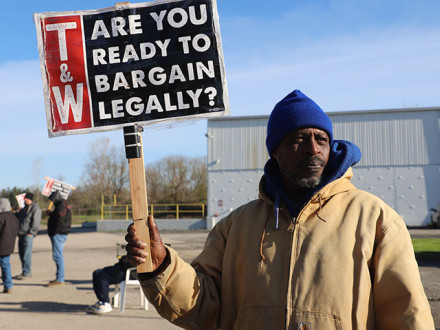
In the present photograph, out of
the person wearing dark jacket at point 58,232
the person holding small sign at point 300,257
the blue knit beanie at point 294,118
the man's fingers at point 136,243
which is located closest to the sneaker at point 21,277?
the person wearing dark jacket at point 58,232

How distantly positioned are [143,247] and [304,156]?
35.5 inches

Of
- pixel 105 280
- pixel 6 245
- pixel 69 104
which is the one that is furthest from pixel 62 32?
pixel 6 245

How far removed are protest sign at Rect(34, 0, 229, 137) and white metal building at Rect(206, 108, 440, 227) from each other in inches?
1132

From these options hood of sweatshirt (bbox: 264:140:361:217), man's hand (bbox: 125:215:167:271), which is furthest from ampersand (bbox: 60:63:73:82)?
hood of sweatshirt (bbox: 264:140:361:217)

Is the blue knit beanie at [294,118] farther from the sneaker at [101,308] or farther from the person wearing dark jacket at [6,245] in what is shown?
the person wearing dark jacket at [6,245]

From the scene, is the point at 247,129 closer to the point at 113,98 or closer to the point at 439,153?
the point at 439,153

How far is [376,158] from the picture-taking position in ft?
103

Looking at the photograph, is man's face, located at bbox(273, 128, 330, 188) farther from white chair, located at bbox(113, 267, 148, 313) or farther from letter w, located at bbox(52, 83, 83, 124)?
white chair, located at bbox(113, 267, 148, 313)

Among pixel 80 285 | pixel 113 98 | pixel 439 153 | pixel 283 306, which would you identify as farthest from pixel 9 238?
pixel 439 153

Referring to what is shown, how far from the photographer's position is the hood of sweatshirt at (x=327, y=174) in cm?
238

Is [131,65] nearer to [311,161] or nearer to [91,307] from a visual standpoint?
[311,161]

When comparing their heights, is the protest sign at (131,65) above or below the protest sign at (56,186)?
above

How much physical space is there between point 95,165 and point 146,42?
58.7 meters

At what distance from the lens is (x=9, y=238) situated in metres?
9.54
